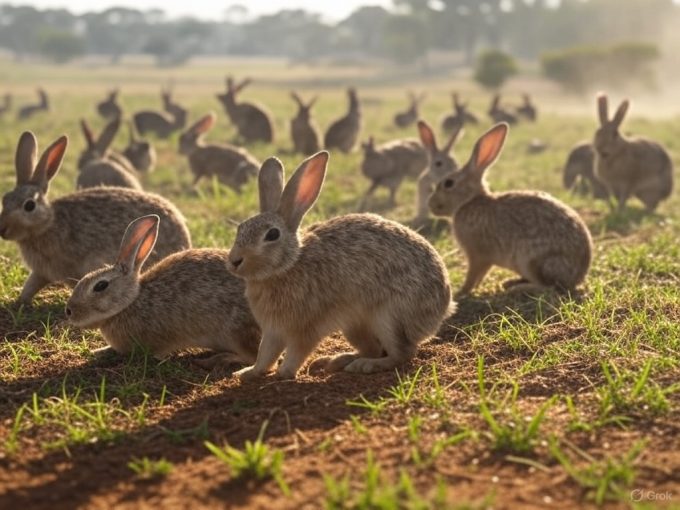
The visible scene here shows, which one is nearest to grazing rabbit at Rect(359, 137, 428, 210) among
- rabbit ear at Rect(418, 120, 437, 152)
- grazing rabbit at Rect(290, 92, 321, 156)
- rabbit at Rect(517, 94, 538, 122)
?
rabbit ear at Rect(418, 120, 437, 152)

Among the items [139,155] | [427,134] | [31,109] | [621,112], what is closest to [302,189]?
[427,134]

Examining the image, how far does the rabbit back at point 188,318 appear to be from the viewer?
5.24 metres

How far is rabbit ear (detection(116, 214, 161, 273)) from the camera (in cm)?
513

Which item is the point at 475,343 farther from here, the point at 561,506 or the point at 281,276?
the point at 561,506

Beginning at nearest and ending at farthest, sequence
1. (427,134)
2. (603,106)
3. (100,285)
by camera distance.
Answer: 1. (100,285)
2. (427,134)
3. (603,106)

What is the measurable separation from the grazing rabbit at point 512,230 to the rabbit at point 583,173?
5.82 m

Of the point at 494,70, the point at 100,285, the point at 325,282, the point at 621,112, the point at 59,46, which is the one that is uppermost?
the point at 59,46

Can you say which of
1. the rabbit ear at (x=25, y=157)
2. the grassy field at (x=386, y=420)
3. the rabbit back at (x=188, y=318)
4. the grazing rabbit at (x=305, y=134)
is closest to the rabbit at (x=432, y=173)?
the grassy field at (x=386, y=420)

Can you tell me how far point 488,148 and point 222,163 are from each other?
6.78m

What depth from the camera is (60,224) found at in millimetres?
6598

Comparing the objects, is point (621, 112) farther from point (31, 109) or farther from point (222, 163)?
point (31, 109)

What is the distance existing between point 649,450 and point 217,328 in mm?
2820

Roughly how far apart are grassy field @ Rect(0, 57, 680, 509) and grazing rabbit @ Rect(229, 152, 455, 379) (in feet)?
0.77

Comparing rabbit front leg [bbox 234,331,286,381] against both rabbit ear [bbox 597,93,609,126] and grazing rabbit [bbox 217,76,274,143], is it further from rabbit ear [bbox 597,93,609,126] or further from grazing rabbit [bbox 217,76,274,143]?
grazing rabbit [bbox 217,76,274,143]
